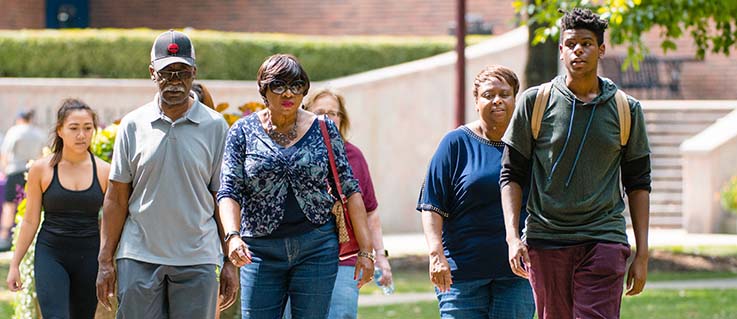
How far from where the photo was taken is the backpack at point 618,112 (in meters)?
5.50

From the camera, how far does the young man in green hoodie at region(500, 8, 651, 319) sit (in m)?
5.45

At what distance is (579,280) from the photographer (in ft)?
18.0

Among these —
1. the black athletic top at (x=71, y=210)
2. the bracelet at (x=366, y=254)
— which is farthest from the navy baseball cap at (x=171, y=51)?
the black athletic top at (x=71, y=210)

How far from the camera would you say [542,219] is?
5539 mm

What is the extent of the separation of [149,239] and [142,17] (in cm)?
2121

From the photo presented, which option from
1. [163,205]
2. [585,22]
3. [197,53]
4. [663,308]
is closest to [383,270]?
[163,205]

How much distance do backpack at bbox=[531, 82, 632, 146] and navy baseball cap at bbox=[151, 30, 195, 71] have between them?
4.98ft

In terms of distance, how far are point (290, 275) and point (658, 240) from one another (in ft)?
44.2

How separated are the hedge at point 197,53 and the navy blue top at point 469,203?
581 inches

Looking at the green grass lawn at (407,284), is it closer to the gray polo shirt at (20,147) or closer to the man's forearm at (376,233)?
the gray polo shirt at (20,147)

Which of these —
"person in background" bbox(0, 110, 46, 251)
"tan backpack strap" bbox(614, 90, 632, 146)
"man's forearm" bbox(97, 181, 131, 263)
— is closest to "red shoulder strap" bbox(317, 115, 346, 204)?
"man's forearm" bbox(97, 181, 131, 263)

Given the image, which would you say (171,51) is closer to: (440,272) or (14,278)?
(440,272)

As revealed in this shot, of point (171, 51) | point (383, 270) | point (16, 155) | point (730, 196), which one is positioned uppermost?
point (171, 51)

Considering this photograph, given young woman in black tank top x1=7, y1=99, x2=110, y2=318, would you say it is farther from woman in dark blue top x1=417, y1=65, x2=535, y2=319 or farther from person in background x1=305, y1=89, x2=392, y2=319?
woman in dark blue top x1=417, y1=65, x2=535, y2=319
